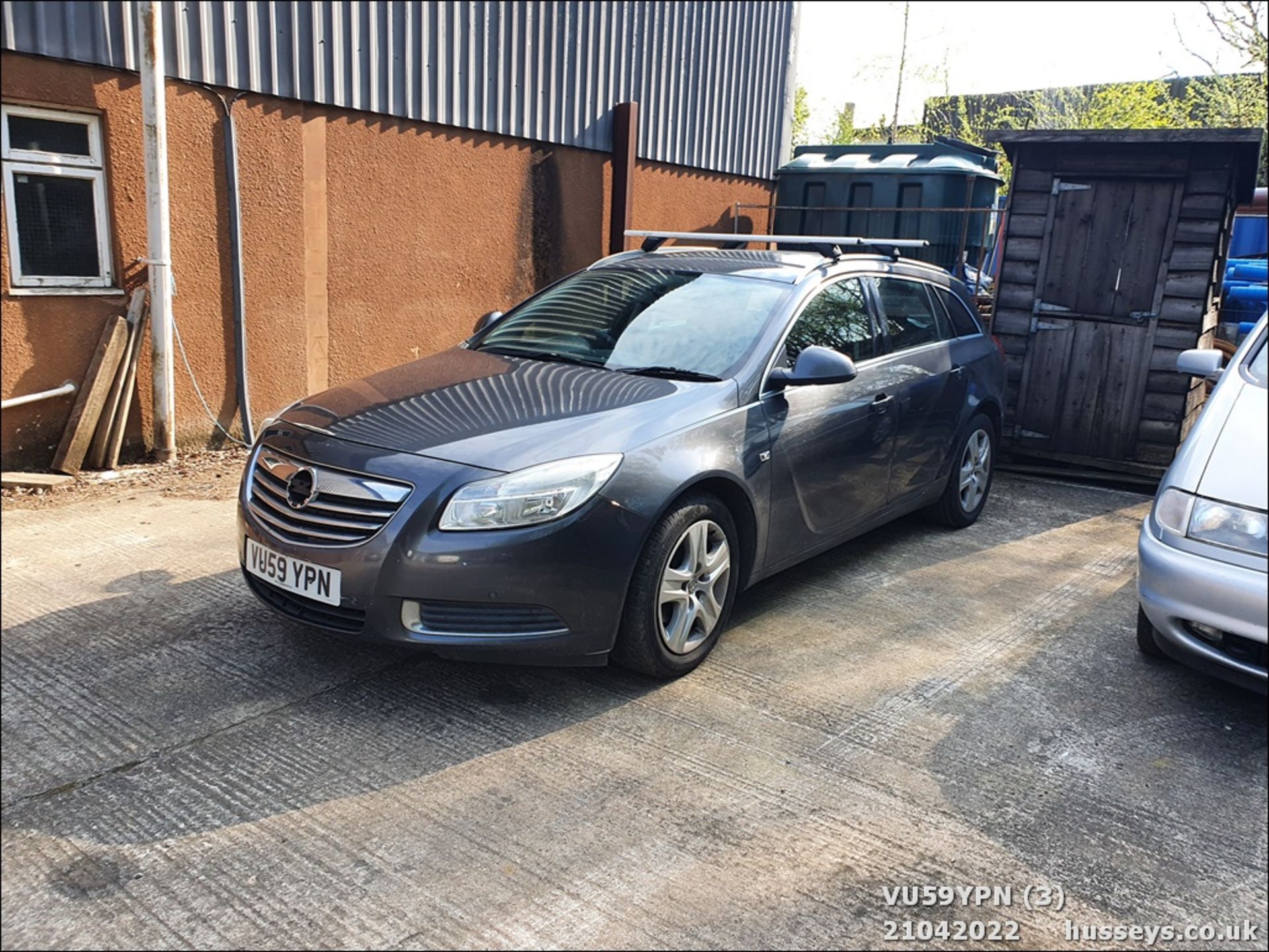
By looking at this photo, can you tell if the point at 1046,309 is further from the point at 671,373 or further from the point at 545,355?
the point at 545,355

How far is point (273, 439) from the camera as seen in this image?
3.56 metres

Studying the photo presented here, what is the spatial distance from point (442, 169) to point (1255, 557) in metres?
6.73

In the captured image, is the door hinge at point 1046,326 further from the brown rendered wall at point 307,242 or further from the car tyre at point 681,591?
the car tyre at point 681,591

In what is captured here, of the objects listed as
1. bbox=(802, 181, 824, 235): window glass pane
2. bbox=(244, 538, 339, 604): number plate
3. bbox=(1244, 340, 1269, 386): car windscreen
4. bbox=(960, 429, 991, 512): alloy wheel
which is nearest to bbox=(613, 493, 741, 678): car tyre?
bbox=(244, 538, 339, 604): number plate

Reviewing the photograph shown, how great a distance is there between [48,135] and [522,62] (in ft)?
13.3

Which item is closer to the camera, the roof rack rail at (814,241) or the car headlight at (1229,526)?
the car headlight at (1229,526)

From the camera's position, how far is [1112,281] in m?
7.09

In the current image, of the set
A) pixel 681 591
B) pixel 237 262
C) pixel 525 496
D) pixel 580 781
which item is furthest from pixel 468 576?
pixel 237 262

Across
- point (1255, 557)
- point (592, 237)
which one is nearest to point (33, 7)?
point (1255, 557)

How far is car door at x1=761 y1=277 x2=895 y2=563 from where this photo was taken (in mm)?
4059

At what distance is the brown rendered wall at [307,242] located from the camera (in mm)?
5727

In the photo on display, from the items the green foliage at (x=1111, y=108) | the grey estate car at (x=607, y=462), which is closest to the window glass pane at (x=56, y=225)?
the grey estate car at (x=607, y=462)

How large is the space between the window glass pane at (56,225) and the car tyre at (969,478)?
17.2 ft

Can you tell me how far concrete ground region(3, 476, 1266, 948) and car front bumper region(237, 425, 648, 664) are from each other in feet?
1.03
